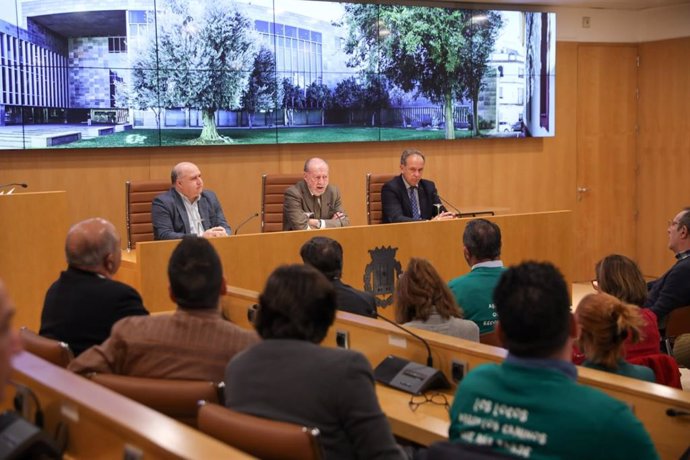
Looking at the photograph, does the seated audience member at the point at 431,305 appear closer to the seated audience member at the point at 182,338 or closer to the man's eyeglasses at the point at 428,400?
the man's eyeglasses at the point at 428,400

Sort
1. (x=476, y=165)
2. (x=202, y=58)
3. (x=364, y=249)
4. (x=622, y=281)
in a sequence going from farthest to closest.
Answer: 1. (x=476, y=165)
2. (x=202, y=58)
3. (x=364, y=249)
4. (x=622, y=281)

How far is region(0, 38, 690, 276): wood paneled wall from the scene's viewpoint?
7.43 m

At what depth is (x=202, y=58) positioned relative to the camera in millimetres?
7555

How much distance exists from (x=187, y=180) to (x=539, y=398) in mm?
4656

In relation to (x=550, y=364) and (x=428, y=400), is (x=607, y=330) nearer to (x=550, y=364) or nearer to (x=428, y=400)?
(x=428, y=400)

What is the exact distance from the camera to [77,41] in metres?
7.13

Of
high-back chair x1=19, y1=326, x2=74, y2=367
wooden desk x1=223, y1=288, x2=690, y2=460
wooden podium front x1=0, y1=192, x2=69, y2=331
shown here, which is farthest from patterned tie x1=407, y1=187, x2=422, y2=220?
high-back chair x1=19, y1=326, x2=74, y2=367

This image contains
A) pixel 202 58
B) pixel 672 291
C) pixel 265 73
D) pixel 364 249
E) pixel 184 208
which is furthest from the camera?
pixel 265 73

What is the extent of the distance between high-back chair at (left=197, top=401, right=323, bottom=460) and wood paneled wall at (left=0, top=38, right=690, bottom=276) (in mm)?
5567

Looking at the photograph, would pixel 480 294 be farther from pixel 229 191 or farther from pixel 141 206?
pixel 229 191

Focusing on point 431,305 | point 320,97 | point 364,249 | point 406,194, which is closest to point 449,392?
point 431,305

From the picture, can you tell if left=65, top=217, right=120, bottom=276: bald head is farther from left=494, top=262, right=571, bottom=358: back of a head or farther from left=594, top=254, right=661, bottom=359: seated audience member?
left=594, top=254, right=661, bottom=359: seated audience member

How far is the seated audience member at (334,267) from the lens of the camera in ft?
13.0

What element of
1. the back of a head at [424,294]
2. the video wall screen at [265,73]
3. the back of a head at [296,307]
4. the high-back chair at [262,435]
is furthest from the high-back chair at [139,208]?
the high-back chair at [262,435]
